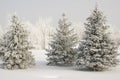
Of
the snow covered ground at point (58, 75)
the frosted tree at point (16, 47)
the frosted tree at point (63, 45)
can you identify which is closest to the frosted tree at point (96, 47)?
the snow covered ground at point (58, 75)

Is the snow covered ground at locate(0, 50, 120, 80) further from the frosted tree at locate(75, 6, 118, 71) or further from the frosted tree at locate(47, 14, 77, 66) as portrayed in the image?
the frosted tree at locate(47, 14, 77, 66)

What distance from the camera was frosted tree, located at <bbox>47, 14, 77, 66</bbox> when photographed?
98.6 feet

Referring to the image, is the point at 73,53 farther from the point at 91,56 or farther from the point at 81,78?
the point at 81,78

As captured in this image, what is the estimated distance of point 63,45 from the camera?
99.9 ft

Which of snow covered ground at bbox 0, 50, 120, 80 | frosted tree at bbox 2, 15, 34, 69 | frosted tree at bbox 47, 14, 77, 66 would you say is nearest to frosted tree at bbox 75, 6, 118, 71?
snow covered ground at bbox 0, 50, 120, 80

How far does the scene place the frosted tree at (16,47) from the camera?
26938 millimetres

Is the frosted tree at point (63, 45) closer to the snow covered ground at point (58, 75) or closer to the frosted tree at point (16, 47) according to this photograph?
the frosted tree at point (16, 47)

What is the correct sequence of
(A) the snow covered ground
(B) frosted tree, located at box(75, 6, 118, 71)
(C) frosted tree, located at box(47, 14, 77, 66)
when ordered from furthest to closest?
(C) frosted tree, located at box(47, 14, 77, 66)
(B) frosted tree, located at box(75, 6, 118, 71)
(A) the snow covered ground

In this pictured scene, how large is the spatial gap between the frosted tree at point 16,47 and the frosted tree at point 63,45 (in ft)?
10.6

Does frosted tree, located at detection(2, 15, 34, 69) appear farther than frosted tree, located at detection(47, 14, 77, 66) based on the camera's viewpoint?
No

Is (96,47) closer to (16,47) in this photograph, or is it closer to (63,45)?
(63,45)

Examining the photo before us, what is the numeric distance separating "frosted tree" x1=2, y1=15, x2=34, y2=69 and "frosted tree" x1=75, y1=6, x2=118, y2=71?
203 inches

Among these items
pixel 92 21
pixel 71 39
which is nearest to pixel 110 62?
pixel 92 21

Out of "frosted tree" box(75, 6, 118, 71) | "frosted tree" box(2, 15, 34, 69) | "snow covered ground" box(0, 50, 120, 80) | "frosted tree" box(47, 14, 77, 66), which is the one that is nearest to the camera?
"snow covered ground" box(0, 50, 120, 80)
